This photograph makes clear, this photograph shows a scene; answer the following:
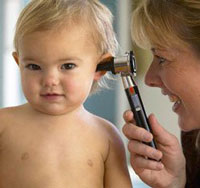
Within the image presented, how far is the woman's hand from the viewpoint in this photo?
37.2 inches

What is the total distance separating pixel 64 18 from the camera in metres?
0.94

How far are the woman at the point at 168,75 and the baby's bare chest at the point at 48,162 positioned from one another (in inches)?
4.1

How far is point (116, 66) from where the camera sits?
93 centimetres

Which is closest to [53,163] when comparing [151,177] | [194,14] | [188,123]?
[151,177]

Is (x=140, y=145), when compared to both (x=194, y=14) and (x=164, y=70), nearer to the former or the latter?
(x=164, y=70)

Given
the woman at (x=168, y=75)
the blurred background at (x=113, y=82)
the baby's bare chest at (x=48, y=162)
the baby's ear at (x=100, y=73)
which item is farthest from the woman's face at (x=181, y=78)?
the blurred background at (x=113, y=82)

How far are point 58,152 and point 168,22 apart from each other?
387mm

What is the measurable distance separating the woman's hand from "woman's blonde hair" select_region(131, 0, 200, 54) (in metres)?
0.19

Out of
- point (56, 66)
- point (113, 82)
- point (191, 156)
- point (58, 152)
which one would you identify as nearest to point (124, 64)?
point (56, 66)

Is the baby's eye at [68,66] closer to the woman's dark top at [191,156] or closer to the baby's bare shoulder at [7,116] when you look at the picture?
the baby's bare shoulder at [7,116]

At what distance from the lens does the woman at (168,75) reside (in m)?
0.97

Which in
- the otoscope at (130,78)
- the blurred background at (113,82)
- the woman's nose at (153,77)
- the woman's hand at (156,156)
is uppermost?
the blurred background at (113,82)

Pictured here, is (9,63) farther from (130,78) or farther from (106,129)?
(130,78)

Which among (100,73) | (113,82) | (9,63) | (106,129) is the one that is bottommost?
(106,129)
